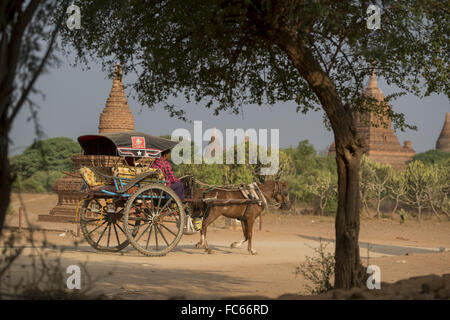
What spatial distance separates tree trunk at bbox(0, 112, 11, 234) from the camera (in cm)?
439

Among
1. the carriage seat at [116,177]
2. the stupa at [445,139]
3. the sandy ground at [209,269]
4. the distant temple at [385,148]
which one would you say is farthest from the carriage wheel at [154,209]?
the stupa at [445,139]

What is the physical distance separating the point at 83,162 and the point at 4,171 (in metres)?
20.5

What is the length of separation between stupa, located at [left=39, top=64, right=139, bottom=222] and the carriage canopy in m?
6.66

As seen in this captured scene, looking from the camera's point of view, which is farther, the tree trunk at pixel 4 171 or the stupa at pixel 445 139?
the stupa at pixel 445 139

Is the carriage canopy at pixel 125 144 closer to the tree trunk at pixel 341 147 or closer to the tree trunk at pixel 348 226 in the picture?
the tree trunk at pixel 341 147

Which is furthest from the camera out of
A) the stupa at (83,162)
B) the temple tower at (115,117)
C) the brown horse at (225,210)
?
the temple tower at (115,117)

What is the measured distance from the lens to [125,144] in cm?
1216

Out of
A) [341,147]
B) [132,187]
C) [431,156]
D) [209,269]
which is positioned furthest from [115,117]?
[431,156]

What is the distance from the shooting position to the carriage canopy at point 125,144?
39.9ft

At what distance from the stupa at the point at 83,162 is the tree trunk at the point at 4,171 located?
15270 millimetres

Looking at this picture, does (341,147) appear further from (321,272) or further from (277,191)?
(277,191)

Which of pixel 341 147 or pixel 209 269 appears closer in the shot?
pixel 341 147

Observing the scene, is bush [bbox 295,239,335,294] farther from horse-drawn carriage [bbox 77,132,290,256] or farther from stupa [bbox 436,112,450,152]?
stupa [bbox 436,112,450,152]
